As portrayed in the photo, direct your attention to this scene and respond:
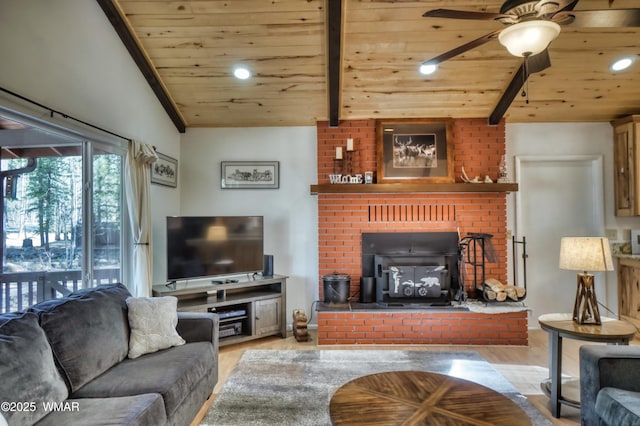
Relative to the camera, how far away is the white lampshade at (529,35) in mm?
1833

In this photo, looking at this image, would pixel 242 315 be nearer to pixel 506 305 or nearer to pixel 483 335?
pixel 483 335

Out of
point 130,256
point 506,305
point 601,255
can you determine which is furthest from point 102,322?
point 506,305

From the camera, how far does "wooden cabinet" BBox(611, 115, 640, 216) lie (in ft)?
13.3

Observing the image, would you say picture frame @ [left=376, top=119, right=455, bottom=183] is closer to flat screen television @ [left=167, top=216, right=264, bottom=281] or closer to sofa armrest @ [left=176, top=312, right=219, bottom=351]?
flat screen television @ [left=167, top=216, right=264, bottom=281]

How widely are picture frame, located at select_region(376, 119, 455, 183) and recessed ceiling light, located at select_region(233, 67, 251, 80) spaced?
1628mm

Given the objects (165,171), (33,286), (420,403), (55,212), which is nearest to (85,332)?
(33,286)

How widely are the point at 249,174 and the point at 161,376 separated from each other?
9.48 ft

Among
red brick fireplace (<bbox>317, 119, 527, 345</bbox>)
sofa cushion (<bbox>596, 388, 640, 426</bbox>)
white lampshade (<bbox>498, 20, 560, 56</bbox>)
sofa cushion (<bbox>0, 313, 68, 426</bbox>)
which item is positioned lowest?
sofa cushion (<bbox>596, 388, 640, 426</bbox>)

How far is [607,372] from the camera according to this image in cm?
197

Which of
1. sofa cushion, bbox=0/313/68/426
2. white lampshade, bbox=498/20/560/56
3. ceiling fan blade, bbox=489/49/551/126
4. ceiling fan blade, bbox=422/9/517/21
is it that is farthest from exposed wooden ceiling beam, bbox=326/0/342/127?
sofa cushion, bbox=0/313/68/426

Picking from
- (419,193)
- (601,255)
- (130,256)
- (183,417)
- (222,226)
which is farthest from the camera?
(419,193)

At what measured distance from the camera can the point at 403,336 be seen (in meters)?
3.89

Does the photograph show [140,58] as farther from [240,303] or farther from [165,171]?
[240,303]

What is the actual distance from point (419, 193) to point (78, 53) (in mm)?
3545
